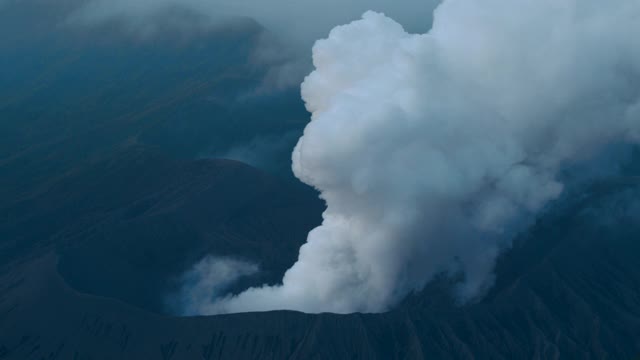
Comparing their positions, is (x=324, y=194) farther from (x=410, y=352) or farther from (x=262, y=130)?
(x=262, y=130)

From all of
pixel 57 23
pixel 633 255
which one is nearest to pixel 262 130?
pixel 633 255

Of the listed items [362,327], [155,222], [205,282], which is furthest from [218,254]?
[362,327]

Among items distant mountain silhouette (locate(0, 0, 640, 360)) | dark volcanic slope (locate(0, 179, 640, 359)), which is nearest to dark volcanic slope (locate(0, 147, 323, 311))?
distant mountain silhouette (locate(0, 0, 640, 360))

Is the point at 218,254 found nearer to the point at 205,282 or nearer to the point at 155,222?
the point at 205,282

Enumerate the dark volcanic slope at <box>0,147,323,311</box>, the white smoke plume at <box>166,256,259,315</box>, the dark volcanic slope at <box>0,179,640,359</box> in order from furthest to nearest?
the dark volcanic slope at <box>0,147,323,311</box> → the white smoke plume at <box>166,256,259,315</box> → the dark volcanic slope at <box>0,179,640,359</box>

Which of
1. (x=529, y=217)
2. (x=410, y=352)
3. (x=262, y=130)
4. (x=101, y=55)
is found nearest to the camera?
(x=410, y=352)

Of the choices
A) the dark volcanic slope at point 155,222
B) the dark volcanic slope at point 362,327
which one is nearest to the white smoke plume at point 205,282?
the dark volcanic slope at point 155,222

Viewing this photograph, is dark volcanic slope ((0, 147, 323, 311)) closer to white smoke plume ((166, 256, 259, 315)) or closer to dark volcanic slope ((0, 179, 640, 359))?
white smoke plume ((166, 256, 259, 315))

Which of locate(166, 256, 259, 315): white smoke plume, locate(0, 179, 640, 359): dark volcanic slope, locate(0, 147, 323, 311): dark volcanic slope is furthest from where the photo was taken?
locate(0, 147, 323, 311): dark volcanic slope
